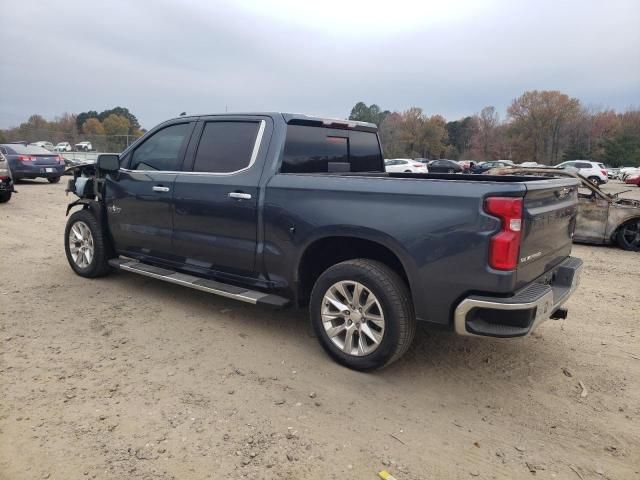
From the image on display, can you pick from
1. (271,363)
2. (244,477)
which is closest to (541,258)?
(271,363)

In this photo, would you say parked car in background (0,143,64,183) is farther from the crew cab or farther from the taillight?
the taillight

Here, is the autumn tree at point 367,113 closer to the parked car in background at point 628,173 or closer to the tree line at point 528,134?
the tree line at point 528,134

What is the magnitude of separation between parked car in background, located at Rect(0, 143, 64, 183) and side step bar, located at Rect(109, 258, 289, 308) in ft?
45.5

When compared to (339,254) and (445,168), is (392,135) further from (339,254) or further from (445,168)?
(339,254)

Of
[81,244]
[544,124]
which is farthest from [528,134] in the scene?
[81,244]

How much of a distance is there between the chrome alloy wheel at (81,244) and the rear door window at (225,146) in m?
1.98

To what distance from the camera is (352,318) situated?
3637 mm

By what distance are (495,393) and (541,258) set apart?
0.99 m

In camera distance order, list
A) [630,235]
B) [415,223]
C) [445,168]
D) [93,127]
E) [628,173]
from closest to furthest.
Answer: [415,223], [630,235], [445,168], [628,173], [93,127]

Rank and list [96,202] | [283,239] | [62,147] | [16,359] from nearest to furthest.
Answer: [16,359], [283,239], [96,202], [62,147]

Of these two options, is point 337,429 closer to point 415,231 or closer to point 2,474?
point 415,231

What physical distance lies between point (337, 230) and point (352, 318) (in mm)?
653

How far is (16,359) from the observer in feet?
12.2

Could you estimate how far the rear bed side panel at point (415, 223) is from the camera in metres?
3.04
